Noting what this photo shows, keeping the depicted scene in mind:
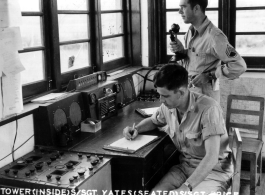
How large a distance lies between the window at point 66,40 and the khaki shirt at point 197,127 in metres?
1.03

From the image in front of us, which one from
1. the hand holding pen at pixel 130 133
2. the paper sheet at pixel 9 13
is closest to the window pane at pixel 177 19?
the hand holding pen at pixel 130 133

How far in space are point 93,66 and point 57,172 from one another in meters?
1.74

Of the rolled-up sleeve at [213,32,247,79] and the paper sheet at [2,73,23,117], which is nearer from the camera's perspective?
the paper sheet at [2,73,23,117]

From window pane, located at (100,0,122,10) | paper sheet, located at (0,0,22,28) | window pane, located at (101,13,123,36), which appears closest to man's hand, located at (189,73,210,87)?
window pane, located at (101,13,123,36)

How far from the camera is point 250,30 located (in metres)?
4.40

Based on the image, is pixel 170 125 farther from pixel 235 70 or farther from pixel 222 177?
pixel 235 70

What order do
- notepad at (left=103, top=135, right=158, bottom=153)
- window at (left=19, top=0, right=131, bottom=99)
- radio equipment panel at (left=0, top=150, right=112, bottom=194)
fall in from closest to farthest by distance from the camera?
radio equipment panel at (left=0, top=150, right=112, bottom=194), notepad at (left=103, top=135, right=158, bottom=153), window at (left=19, top=0, right=131, bottom=99)

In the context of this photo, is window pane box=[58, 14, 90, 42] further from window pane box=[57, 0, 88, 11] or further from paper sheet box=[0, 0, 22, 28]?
Answer: paper sheet box=[0, 0, 22, 28]

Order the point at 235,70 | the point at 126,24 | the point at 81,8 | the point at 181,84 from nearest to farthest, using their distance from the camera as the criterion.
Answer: the point at 181,84, the point at 235,70, the point at 81,8, the point at 126,24

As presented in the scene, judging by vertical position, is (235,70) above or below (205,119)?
above

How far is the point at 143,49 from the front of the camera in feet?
15.6

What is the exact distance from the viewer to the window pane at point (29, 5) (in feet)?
9.74

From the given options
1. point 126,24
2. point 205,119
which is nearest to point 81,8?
point 126,24

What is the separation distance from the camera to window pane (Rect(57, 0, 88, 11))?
3433 mm
